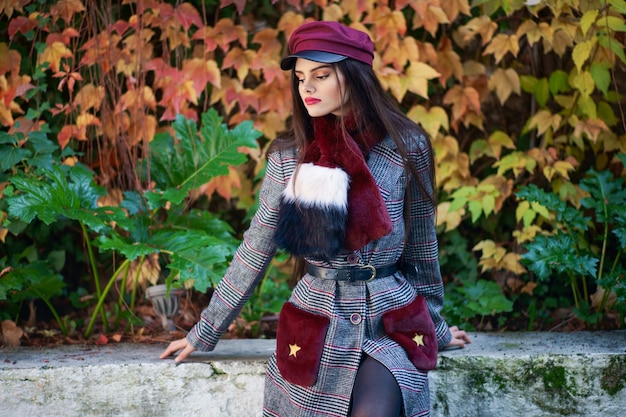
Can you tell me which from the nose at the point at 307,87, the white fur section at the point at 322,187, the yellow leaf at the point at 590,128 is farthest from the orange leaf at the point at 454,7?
the white fur section at the point at 322,187

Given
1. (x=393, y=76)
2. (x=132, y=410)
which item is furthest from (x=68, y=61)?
(x=132, y=410)

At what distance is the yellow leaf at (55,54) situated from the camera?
127 inches

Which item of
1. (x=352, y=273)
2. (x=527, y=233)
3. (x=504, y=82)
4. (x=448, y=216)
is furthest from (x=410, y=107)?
(x=352, y=273)

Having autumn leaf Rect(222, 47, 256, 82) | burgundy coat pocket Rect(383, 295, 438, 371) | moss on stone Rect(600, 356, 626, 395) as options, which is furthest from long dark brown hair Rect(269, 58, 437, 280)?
autumn leaf Rect(222, 47, 256, 82)

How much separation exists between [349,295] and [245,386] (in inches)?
23.4

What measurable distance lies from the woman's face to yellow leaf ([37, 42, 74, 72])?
1500mm

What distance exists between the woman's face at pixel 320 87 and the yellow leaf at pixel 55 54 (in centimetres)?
150

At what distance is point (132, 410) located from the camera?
8.23ft

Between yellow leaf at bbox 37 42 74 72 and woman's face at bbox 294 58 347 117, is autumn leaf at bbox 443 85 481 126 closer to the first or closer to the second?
woman's face at bbox 294 58 347 117

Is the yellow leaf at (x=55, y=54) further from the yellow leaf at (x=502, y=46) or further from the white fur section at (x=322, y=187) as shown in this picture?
the yellow leaf at (x=502, y=46)

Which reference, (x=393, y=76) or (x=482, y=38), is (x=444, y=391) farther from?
(x=482, y=38)

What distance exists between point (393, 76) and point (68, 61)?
57.3 inches

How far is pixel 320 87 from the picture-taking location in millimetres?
2121

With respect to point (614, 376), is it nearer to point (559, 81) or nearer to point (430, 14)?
point (559, 81)
